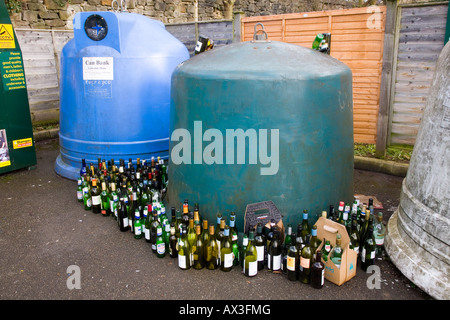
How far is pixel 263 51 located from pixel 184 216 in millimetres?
1955

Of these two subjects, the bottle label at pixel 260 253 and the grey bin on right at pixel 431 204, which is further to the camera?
the bottle label at pixel 260 253

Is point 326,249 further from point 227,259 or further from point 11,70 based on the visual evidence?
point 11,70

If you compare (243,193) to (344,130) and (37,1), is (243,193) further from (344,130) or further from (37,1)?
(37,1)

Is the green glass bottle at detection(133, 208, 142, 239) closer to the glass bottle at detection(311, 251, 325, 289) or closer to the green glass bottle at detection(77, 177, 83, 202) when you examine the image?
the green glass bottle at detection(77, 177, 83, 202)

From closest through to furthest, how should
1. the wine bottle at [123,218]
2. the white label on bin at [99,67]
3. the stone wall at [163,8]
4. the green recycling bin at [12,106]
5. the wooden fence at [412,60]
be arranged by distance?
1. the wine bottle at [123,218]
2. the white label on bin at [99,67]
3. the wooden fence at [412,60]
4. the green recycling bin at [12,106]
5. the stone wall at [163,8]

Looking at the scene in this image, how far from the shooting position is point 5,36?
6195 mm

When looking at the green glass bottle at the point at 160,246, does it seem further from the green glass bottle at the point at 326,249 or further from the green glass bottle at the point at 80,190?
the green glass bottle at the point at 80,190

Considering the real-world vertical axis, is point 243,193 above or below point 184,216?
above

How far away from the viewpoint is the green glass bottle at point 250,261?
12.3 ft

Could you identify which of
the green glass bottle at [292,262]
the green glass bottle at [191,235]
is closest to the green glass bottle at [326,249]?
the green glass bottle at [292,262]

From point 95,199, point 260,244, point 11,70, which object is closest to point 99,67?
point 11,70

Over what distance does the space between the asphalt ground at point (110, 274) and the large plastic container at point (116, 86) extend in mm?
1303

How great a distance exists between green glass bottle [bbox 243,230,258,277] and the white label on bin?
3.46 metres
